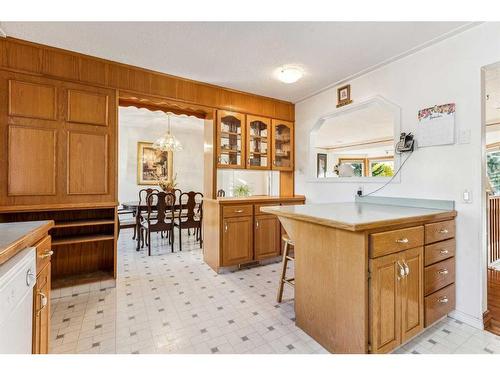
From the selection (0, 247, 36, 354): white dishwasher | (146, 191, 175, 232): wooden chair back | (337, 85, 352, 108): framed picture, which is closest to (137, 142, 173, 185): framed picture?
(146, 191, 175, 232): wooden chair back

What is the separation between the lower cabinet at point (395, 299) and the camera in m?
1.39

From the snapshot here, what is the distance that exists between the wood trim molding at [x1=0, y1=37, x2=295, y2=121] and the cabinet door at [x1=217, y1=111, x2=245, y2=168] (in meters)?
0.13

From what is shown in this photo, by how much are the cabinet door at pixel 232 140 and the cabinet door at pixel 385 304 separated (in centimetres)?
226

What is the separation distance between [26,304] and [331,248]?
1.52 metres

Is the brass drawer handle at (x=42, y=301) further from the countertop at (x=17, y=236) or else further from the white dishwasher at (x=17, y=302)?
the countertop at (x=17, y=236)

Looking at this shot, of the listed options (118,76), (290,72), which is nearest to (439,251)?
(290,72)

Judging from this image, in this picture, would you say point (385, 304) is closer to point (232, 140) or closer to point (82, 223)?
Answer: point (232, 140)

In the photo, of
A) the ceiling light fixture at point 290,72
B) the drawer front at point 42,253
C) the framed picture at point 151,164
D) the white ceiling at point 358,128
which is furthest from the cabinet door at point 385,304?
the framed picture at point 151,164

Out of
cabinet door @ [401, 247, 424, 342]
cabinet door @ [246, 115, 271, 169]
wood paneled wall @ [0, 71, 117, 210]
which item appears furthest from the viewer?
cabinet door @ [246, 115, 271, 169]

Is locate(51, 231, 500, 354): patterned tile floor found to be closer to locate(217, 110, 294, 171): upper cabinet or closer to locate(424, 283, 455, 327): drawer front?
locate(424, 283, 455, 327): drawer front

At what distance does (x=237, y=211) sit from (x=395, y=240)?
1.87 metres

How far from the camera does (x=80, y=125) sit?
2414mm

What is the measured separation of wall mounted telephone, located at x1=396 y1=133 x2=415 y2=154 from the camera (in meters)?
2.28
